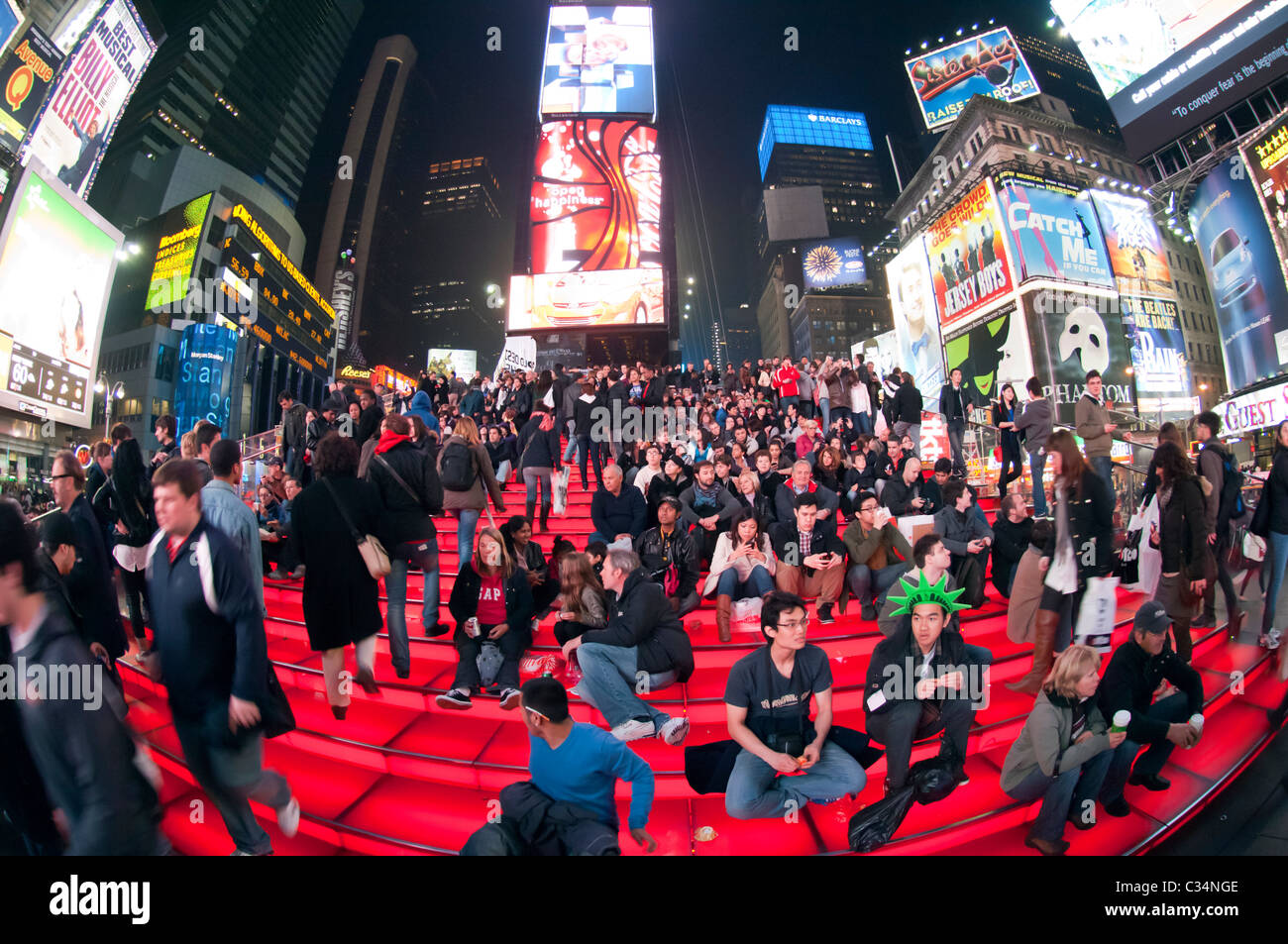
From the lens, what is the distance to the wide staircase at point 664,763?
9.46ft

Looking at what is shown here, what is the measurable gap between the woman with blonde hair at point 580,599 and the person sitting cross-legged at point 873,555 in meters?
2.53

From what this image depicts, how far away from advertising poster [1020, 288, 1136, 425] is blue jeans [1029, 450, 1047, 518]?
21176 mm

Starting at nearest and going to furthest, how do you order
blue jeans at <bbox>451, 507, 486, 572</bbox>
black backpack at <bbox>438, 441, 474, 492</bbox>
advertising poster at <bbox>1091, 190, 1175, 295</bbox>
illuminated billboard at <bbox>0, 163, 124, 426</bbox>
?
1. black backpack at <bbox>438, 441, 474, 492</bbox>
2. blue jeans at <bbox>451, 507, 486, 572</bbox>
3. illuminated billboard at <bbox>0, 163, 124, 426</bbox>
4. advertising poster at <bbox>1091, 190, 1175, 295</bbox>

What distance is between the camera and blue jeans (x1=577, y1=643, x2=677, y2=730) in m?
3.39

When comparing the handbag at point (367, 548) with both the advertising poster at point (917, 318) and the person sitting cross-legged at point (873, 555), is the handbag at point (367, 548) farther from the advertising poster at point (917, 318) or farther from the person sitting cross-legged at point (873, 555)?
the advertising poster at point (917, 318)

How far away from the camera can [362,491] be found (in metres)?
3.24

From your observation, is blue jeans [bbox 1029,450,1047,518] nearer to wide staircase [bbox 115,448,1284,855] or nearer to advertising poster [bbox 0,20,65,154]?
wide staircase [bbox 115,448,1284,855]

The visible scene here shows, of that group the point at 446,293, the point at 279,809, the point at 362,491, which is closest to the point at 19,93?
the point at 362,491

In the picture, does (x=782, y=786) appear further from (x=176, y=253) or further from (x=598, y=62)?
(x=176, y=253)

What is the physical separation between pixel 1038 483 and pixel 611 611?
6.27 metres

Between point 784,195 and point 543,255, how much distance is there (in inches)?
1975

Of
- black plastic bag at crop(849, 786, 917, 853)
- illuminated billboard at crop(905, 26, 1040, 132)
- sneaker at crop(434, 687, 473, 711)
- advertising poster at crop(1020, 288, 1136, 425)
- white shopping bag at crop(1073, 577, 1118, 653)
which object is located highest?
illuminated billboard at crop(905, 26, 1040, 132)

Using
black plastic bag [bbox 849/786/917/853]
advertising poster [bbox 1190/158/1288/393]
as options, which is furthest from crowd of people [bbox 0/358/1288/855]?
advertising poster [bbox 1190/158/1288/393]
